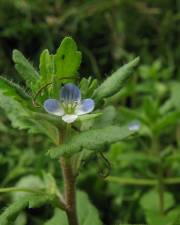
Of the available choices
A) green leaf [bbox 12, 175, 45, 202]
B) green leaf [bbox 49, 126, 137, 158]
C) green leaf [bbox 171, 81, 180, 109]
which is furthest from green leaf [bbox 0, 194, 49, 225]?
green leaf [bbox 171, 81, 180, 109]

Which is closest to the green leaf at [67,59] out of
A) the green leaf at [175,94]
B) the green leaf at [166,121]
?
the green leaf at [166,121]

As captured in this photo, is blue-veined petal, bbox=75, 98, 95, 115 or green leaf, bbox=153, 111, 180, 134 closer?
blue-veined petal, bbox=75, 98, 95, 115

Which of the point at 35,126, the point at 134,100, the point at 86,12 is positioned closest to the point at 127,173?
the point at 134,100

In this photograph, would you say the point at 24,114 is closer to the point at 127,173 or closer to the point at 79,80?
the point at 79,80

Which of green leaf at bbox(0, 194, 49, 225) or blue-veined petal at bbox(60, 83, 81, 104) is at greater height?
blue-veined petal at bbox(60, 83, 81, 104)

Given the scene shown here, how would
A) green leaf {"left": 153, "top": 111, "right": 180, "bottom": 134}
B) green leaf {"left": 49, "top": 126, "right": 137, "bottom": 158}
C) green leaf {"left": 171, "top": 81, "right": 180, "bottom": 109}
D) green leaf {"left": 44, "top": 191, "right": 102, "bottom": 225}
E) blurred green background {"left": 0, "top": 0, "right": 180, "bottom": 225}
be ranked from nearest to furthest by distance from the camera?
green leaf {"left": 49, "top": 126, "right": 137, "bottom": 158} < green leaf {"left": 44, "top": 191, "right": 102, "bottom": 225} < green leaf {"left": 153, "top": 111, "right": 180, "bottom": 134} < blurred green background {"left": 0, "top": 0, "right": 180, "bottom": 225} < green leaf {"left": 171, "top": 81, "right": 180, "bottom": 109}

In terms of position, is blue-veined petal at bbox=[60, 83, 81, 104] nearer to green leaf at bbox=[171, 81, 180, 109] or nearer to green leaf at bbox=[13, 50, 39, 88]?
green leaf at bbox=[13, 50, 39, 88]

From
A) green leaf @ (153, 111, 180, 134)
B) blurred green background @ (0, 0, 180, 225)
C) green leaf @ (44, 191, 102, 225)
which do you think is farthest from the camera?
blurred green background @ (0, 0, 180, 225)

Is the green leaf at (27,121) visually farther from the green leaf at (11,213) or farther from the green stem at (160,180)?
the green stem at (160,180)

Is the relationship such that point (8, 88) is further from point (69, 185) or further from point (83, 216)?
point (83, 216)
